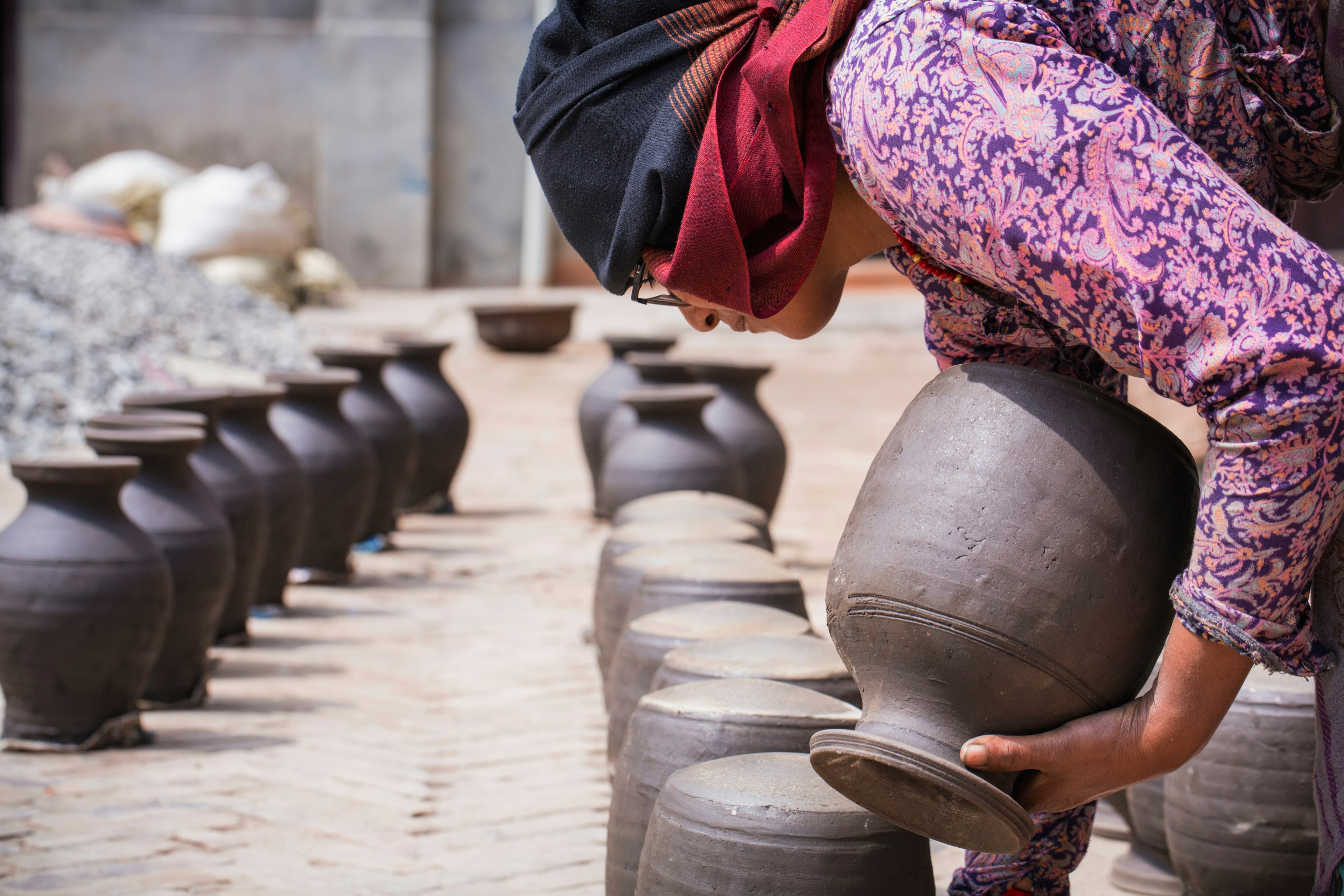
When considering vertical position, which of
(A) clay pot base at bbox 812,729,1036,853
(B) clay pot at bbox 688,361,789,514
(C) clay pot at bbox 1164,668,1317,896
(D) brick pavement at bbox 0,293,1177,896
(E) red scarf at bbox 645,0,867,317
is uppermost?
(E) red scarf at bbox 645,0,867,317

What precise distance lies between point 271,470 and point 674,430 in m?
1.42

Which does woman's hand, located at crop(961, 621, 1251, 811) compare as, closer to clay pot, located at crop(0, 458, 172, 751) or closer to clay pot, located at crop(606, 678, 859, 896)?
clay pot, located at crop(606, 678, 859, 896)

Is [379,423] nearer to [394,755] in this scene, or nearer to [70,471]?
[70,471]

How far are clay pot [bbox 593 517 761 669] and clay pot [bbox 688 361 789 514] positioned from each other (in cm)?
165

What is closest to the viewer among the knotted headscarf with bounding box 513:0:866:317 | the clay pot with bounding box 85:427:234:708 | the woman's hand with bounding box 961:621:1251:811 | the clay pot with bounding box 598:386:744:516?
the woman's hand with bounding box 961:621:1251:811

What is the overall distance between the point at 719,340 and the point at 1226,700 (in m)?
10.1

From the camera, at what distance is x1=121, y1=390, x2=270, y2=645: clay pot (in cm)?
411

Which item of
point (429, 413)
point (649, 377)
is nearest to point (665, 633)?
point (649, 377)

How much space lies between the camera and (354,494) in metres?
5.17

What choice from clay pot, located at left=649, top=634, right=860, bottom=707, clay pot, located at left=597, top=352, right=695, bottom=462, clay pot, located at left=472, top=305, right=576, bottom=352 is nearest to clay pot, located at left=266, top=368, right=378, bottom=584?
clay pot, located at left=597, top=352, right=695, bottom=462

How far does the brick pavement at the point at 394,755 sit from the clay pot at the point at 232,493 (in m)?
0.13

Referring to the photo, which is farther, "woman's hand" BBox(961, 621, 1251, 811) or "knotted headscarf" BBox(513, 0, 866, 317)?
"knotted headscarf" BBox(513, 0, 866, 317)

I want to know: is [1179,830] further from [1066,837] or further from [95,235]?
[95,235]

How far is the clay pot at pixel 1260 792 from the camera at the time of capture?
2203 mm
